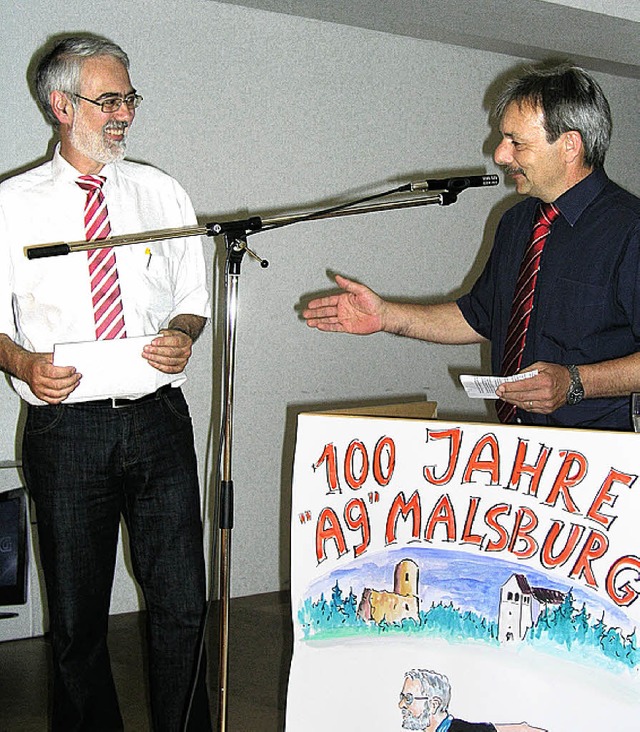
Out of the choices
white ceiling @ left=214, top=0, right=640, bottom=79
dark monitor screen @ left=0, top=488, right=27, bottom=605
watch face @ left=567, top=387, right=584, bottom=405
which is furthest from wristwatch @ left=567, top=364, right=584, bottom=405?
dark monitor screen @ left=0, top=488, right=27, bottom=605

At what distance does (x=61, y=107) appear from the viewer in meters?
2.59

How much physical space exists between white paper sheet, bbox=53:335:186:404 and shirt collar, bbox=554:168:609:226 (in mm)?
1008

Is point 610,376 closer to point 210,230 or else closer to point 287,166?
point 210,230

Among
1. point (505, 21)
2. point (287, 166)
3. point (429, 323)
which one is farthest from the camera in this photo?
point (287, 166)

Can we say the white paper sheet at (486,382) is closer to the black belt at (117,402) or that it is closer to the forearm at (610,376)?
the forearm at (610,376)

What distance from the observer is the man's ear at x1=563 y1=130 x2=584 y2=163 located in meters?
2.40

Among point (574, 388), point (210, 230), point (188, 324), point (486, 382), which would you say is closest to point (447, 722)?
point (486, 382)

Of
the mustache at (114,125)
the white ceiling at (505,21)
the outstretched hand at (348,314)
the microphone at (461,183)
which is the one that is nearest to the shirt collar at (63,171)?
the mustache at (114,125)

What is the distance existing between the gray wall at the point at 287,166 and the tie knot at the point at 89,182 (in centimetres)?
135

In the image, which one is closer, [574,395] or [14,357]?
[574,395]

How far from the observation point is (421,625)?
1.87m

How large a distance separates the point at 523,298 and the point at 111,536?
1169 millimetres

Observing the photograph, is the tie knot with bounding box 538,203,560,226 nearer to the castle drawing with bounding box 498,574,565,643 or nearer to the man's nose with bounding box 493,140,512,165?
the man's nose with bounding box 493,140,512,165

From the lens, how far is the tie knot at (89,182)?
260 cm
